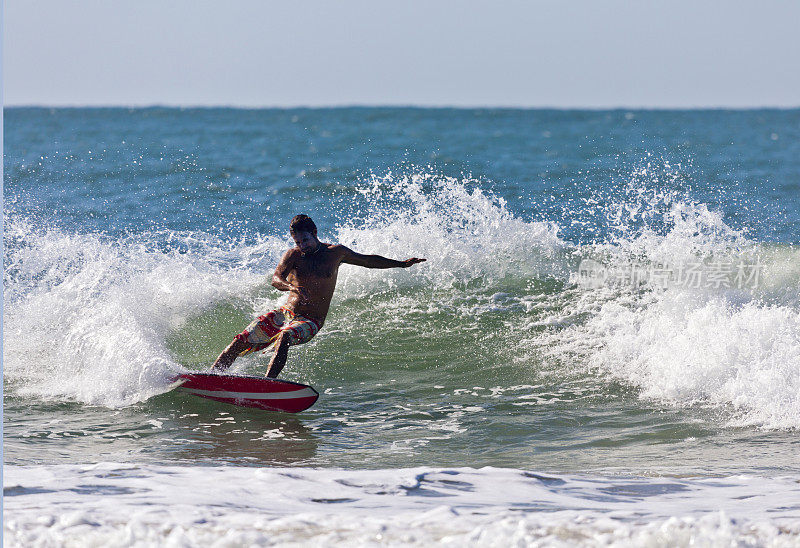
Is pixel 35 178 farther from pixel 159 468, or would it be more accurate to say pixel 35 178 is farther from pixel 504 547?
pixel 504 547

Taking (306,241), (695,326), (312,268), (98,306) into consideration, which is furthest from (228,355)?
(695,326)

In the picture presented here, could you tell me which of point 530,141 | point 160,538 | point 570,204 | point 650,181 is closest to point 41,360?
point 160,538

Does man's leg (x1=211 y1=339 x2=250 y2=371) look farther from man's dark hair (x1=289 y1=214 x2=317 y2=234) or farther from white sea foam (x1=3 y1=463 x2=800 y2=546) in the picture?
white sea foam (x1=3 y1=463 x2=800 y2=546)

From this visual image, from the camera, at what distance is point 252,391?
23.1 ft

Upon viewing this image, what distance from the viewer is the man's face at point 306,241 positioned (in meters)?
7.25

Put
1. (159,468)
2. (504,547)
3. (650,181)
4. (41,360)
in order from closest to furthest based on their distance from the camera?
(504,547), (159,468), (41,360), (650,181)

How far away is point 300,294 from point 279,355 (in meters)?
0.56

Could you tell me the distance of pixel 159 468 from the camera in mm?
5203

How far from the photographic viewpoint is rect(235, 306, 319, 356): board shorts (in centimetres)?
736

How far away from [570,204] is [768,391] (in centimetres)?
812

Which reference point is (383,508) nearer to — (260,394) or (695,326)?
(260,394)

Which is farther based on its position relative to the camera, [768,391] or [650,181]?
[650,181]

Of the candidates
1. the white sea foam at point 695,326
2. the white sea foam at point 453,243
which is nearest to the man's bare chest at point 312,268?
the white sea foam at point 695,326

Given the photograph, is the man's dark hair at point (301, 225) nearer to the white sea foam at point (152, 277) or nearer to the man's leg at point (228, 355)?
the man's leg at point (228, 355)
